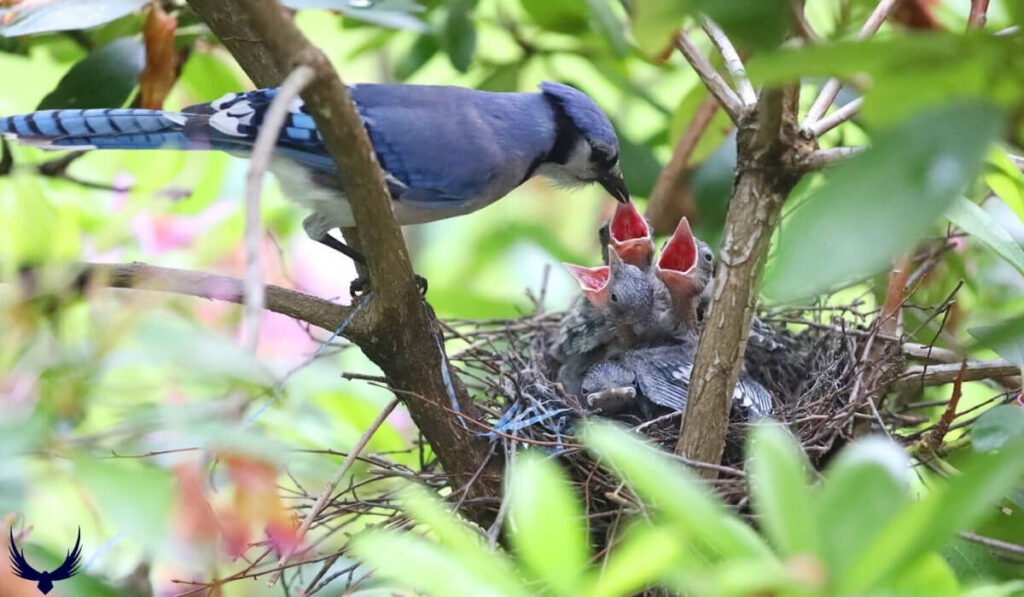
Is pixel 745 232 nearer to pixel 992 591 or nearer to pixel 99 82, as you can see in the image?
pixel 992 591

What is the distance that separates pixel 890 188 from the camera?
0.64 meters

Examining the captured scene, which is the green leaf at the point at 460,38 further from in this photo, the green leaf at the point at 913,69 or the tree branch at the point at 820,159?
the green leaf at the point at 913,69

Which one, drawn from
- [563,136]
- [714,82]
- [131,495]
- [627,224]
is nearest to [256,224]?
[131,495]


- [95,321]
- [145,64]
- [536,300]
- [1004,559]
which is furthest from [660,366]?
[95,321]

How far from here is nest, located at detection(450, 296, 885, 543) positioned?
5.25 feet

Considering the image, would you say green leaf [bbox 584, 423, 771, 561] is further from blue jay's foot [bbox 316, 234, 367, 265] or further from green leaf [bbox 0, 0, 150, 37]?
green leaf [bbox 0, 0, 150, 37]

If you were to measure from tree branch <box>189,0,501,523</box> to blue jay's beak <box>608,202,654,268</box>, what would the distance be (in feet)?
2.63

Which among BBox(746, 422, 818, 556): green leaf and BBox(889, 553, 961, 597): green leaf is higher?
BBox(746, 422, 818, 556): green leaf

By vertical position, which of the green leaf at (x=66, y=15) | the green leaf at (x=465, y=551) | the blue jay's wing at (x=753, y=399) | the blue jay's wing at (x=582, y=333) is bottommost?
the blue jay's wing at (x=582, y=333)

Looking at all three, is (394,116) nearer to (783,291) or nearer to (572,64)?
(783,291)

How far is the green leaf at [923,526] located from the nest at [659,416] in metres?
0.66

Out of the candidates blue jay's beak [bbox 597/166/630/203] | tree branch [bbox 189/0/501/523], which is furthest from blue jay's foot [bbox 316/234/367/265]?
blue jay's beak [bbox 597/166/630/203]

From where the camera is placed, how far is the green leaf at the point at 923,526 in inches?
24.8

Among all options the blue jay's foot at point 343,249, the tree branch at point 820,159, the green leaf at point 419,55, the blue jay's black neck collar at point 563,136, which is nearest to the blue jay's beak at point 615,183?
the blue jay's black neck collar at point 563,136
